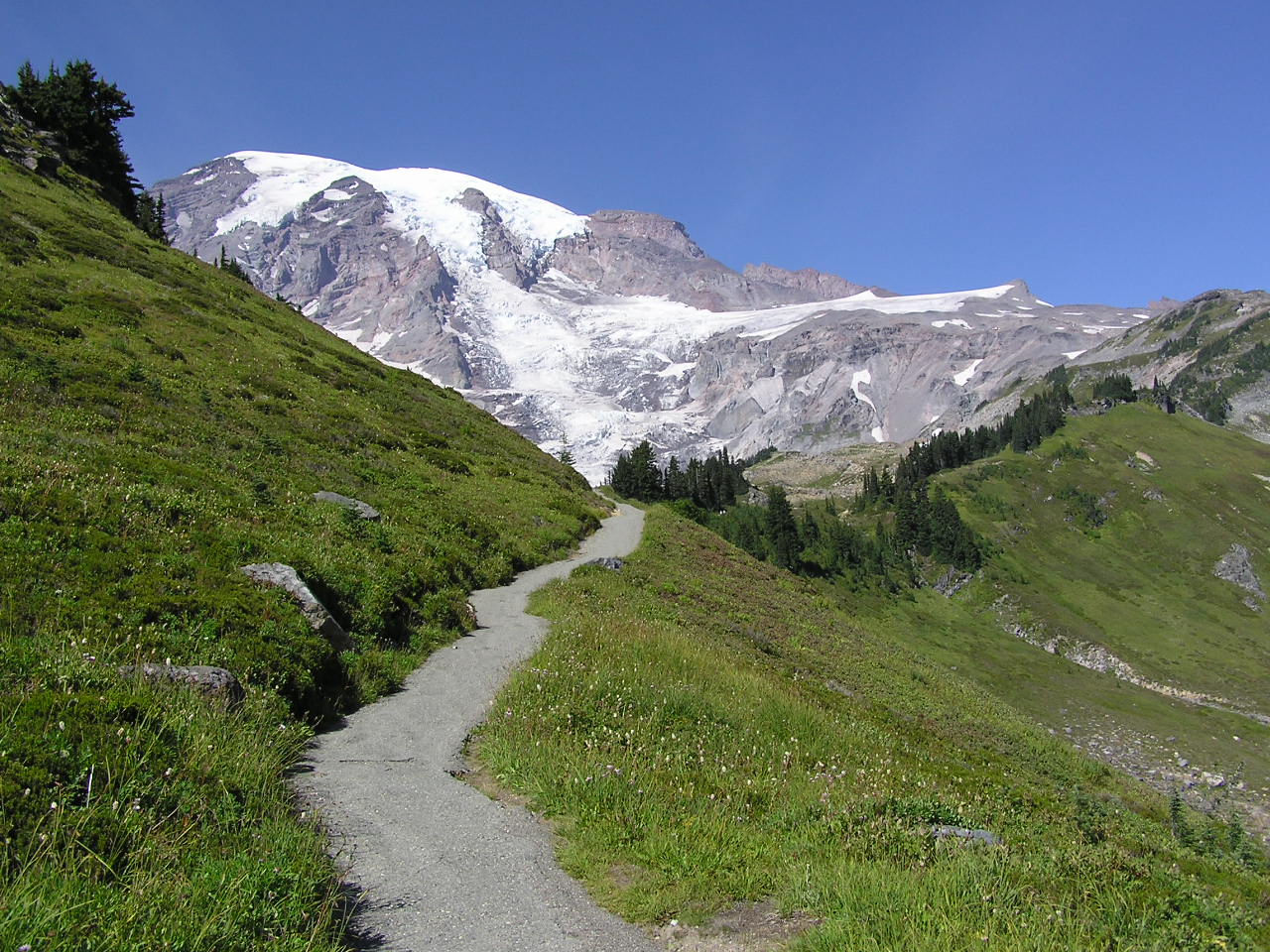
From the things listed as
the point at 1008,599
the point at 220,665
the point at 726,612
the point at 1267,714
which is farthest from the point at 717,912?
the point at 1008,599

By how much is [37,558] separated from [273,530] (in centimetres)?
570

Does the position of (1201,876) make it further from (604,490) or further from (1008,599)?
(1008,599)

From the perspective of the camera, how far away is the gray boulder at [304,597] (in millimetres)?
11750

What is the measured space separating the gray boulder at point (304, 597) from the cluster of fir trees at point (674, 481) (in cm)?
7726

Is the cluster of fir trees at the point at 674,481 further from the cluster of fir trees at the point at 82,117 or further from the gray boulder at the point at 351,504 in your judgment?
the gray boulder at the point at 351,504

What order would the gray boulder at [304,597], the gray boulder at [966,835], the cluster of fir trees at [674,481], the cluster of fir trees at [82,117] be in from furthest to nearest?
1. the cluster of fir trees at [674,481]
2. the cluster of fir trees at [82,117]
3. the gray boulder at [304,597]
4. the gray boulder at [966,835]

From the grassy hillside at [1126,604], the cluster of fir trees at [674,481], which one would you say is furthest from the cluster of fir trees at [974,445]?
the cluster of fir trees at [674,481]

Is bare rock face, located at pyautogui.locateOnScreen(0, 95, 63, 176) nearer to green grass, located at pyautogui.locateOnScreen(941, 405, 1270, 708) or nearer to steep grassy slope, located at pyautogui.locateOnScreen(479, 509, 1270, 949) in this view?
steep grassy slope, located at pyautogui.locateOnScreen(479, 509, 1270, 949)

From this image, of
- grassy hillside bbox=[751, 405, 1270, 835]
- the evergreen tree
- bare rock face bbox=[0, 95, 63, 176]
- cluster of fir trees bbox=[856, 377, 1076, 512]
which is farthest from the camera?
cluster of fir trees bbox=[856, 377, 1076, 512]

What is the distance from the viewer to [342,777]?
8.36m

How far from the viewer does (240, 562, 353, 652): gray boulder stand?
1175 centimetres

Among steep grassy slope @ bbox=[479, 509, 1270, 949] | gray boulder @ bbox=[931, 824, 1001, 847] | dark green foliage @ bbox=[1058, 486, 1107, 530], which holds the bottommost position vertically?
steep grassy slope @ bbox=[479, 509, 1270, 949]

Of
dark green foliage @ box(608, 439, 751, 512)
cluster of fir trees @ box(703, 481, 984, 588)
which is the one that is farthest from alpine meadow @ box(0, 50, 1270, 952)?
cluster of fir trees @ box(703, 481, 984, 588)

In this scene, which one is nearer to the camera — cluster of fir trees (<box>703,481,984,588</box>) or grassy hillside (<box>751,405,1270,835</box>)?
grassy hillside (<box>751,405,1270,835</box>)
